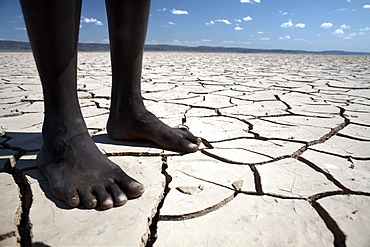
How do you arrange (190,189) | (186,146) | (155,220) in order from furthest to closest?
(186,146) → (190,189) → (155,220)

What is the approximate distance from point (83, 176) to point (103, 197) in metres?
0.11

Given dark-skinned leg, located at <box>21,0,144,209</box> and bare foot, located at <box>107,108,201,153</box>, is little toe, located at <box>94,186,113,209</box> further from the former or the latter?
bare foot, located at <box>107,108,201,153</box>

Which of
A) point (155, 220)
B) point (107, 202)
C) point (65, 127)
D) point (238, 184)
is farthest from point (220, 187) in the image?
point (65, 127)

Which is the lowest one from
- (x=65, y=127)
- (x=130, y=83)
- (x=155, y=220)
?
(x=155, y=220)

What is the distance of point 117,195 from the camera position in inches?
32.0

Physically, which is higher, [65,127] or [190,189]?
[65,127]

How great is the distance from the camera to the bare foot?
3.91 feet

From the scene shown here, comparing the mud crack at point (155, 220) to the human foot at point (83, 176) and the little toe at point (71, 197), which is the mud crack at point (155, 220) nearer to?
the human foot at point (83, 176)

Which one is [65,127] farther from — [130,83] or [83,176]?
[130,83]

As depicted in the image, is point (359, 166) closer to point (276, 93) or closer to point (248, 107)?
point (248, 107)

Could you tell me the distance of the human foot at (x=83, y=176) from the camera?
802 mm

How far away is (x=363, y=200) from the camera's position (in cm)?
87

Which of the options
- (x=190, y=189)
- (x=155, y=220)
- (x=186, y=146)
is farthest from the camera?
(x=186, y=146)

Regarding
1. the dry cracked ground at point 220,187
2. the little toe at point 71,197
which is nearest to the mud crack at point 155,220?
the dry cracked ground at point 220,187
